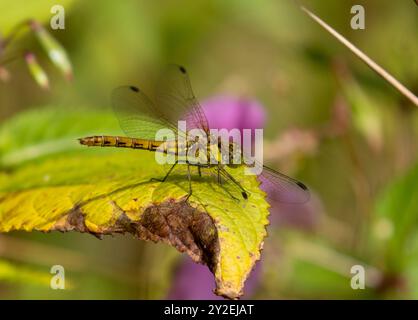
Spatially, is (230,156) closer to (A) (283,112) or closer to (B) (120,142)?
(B) (120,142)

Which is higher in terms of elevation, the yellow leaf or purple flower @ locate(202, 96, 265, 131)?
purple flower @ locate(202, 96, 265, 131)

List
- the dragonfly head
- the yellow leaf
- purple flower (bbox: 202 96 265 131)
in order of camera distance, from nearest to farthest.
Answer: the yellow leaf → the dragonfly head → purple flower (bbox: 202 96 265 131)

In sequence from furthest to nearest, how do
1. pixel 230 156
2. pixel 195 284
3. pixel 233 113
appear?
pixel 233 113, pixel 195 284, pixel 230 156

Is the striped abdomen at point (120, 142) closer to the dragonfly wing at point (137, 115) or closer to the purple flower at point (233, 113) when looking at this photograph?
the dragonfly wing at point (137, 115)

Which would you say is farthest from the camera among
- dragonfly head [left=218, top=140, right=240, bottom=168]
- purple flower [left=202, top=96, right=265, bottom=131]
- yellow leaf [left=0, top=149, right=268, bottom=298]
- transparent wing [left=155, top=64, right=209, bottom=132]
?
purple flower [left=202, top=96, right=265, bottom=131]

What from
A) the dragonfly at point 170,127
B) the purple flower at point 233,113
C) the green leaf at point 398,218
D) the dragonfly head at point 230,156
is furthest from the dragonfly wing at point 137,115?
the green leaf at point 398,218

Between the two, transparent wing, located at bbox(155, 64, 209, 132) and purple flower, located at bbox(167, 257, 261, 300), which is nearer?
transparent wing, located at bbox(155, 64, 209, 132)

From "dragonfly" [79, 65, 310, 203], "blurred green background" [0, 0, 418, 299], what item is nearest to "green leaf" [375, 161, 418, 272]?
"blurred green background" [0, 0, 418, 299]

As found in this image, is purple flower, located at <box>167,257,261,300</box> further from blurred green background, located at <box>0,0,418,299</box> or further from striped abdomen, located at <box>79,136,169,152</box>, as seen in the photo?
striped abdomen, located at <box>79,136,169,152</box>

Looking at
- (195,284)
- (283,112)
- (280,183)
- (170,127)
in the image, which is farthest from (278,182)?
(283,112)
